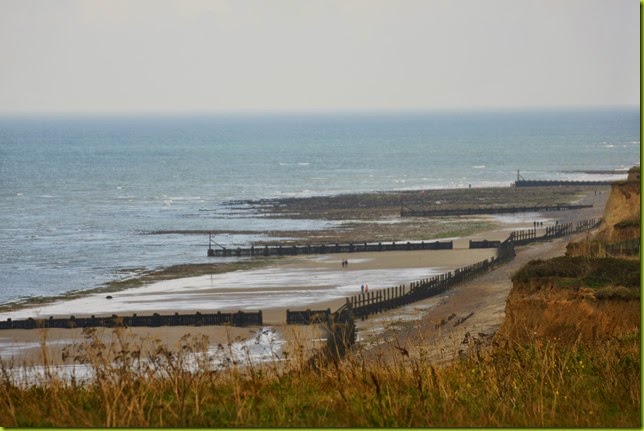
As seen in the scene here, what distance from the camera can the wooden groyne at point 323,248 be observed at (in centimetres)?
5256

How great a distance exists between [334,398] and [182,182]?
102500 millimetres

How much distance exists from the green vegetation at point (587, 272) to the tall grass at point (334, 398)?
43.3 ft

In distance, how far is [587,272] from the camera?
2348 cm

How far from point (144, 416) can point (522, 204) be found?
6911 cm

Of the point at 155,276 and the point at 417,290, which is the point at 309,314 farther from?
the point at 155,276

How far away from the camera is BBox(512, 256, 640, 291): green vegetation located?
22.5 meters

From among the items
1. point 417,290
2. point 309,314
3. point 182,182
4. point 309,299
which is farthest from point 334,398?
point 182,182

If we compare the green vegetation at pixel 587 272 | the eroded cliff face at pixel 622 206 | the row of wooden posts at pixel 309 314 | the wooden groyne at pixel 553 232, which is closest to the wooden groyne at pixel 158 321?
the row of wooden posts at pixel 309 314

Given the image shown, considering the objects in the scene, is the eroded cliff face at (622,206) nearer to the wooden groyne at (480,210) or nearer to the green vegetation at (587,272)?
the green vegetation at (587,272)

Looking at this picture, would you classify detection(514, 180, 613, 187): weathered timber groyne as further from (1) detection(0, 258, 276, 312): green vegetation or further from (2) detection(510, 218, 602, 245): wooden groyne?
(1) detection(0, 258, 276, 312): green vegetation

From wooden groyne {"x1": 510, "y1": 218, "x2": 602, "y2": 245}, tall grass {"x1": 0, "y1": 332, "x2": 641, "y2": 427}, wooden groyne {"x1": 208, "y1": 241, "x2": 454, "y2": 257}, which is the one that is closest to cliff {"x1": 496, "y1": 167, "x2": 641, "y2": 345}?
tall grass {"x1": 0, "y1": 332, "x2": 641, "y2": 427}

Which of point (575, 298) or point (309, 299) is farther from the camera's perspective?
point (309, 299)

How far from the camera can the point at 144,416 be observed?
8.16 metres

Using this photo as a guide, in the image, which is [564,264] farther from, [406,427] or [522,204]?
[522,204]
